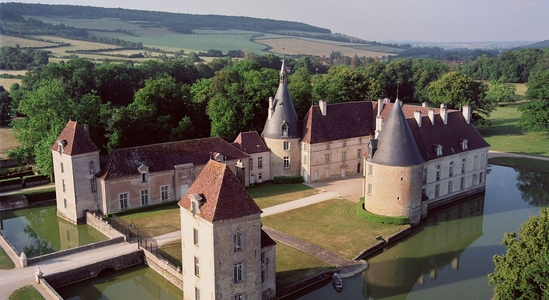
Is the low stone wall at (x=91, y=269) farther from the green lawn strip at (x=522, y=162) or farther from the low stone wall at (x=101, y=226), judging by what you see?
the green lawn strip at (x=522, y=162)

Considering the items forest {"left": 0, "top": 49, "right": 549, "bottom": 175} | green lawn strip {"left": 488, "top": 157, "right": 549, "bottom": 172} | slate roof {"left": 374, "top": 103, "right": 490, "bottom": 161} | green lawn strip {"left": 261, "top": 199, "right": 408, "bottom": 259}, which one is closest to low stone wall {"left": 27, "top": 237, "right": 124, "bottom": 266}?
green lawn strip {"left": 261, "top": 199, "right": 408, "bottom": 259}

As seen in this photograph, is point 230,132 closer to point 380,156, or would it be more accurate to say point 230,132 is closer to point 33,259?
point 380,156

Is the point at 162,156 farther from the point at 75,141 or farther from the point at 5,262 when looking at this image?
the point at 5,262

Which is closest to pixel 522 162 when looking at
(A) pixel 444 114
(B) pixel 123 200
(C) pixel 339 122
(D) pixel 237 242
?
(A) pixel 444 114

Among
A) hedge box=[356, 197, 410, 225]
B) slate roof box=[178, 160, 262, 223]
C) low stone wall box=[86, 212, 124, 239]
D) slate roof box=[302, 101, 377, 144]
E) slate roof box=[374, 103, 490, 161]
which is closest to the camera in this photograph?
slate roof box=[178, 160, 262, 223]

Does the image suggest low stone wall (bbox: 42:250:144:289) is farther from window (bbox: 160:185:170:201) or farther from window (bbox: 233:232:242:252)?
window (bbox: 233:232:242:252)

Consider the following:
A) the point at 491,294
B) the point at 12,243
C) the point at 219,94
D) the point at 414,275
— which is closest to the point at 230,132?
the point at 219,94

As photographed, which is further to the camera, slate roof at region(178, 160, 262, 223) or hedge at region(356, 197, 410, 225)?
→ hedge at region(356, 197, 410, 225)
